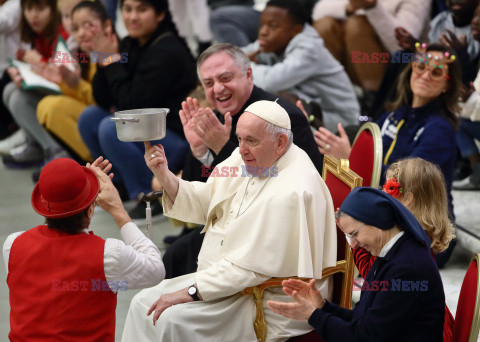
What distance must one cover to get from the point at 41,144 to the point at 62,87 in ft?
2.81

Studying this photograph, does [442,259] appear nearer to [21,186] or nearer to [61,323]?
[61,323]

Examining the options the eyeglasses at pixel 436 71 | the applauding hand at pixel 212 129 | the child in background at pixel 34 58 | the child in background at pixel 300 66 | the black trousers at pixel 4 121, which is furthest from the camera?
the black trousers at pixel 4 121

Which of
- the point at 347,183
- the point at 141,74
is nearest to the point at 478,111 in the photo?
the point at 347,183

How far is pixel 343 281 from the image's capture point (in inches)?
132

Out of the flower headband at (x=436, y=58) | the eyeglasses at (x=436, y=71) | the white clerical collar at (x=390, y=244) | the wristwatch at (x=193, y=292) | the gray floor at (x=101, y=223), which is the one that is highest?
the flower headband at (x=436, y=58)

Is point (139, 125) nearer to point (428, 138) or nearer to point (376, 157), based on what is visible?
point (376, 157)

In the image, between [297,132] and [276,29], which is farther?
[276,29]

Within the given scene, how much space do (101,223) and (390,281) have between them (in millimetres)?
3639

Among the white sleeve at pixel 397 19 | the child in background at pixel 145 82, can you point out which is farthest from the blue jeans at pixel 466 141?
the child in background at pixel 145 82

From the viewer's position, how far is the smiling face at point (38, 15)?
7.31 metres

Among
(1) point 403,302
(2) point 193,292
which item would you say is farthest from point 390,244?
(2) point 193,292

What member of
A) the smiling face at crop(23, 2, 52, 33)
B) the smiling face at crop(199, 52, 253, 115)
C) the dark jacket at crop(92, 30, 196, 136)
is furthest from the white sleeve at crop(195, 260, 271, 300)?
the smiling face at crop(23, 2, 52, 33)

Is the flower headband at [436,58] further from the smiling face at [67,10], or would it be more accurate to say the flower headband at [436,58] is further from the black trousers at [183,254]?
the smiling face at [67,10]

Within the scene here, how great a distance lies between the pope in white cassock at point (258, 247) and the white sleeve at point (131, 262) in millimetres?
309
